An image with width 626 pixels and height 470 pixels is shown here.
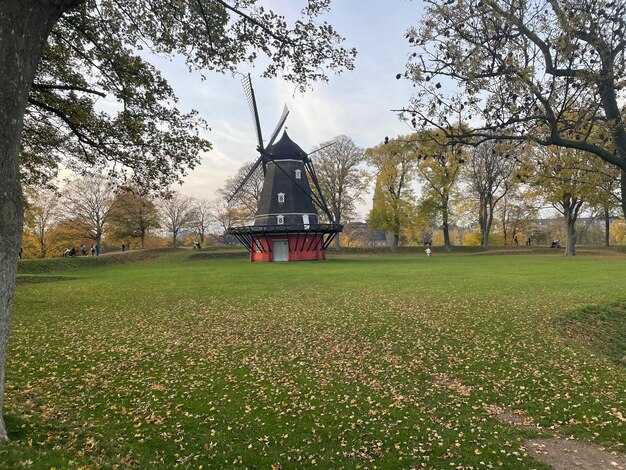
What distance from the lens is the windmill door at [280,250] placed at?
140 feet

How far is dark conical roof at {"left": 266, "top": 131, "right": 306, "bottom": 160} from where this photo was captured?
43.7 m

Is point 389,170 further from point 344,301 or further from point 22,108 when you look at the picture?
point 22,108

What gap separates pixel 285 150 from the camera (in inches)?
1726

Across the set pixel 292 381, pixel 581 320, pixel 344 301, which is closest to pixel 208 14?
pixel 292 381

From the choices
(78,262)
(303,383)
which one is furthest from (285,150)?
(303,383)

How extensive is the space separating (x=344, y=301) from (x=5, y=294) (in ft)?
43.0

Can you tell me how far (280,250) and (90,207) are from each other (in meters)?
29.4

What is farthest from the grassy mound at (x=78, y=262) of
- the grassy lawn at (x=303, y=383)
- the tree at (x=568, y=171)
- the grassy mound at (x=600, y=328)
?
the grassy mound at (x=600, y=328)

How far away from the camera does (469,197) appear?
54.6 meters

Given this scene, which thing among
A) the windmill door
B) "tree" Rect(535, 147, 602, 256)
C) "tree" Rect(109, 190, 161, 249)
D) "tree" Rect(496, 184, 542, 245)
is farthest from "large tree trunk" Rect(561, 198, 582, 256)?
"tree" Rect(109, 190, 161, 249)

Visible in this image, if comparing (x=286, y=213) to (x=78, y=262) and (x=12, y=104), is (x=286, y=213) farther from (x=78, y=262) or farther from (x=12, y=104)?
(x=12, y=104)

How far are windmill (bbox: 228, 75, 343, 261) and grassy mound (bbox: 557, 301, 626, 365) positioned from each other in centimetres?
2870

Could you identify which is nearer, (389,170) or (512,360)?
(512,360)

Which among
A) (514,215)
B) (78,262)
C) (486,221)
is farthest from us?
(514,215)
